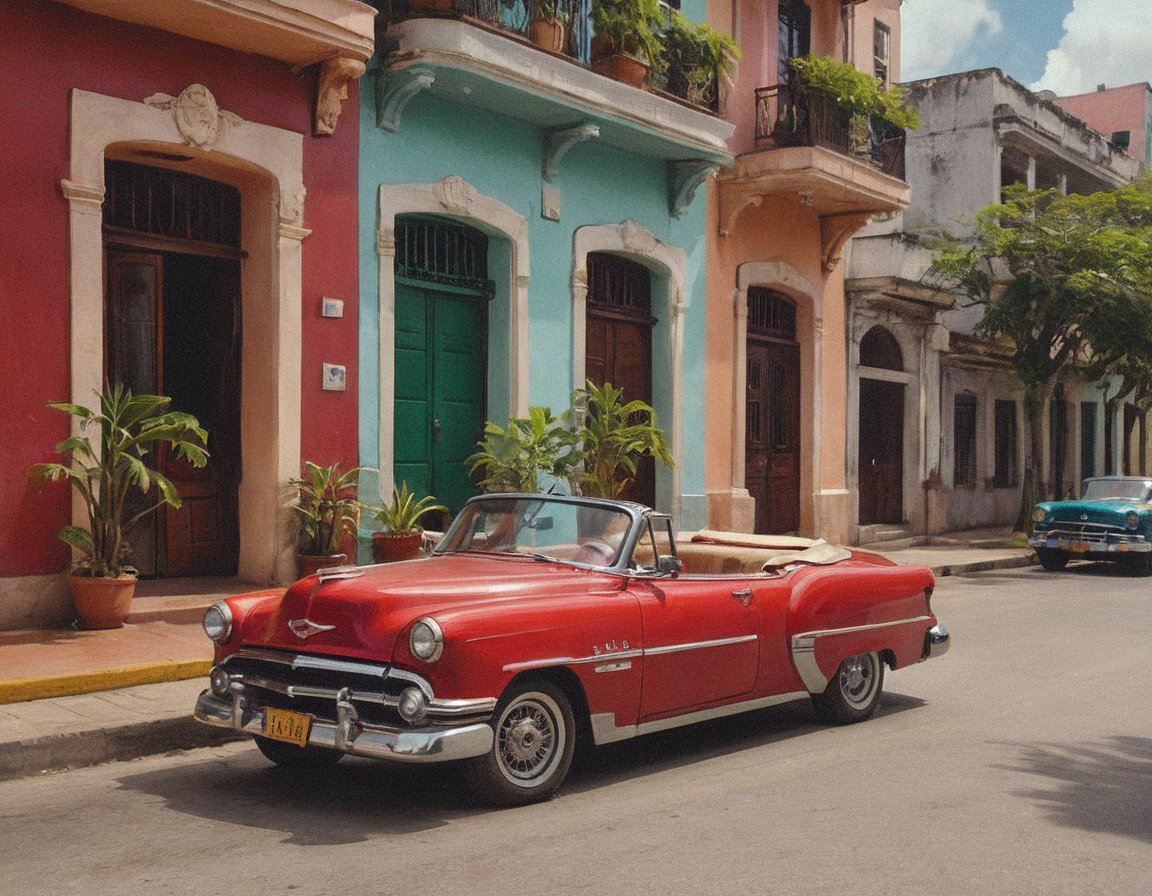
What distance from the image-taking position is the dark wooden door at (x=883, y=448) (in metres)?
21.7

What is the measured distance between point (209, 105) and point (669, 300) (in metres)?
6.84

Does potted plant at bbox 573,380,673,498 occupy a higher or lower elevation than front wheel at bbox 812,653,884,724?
higher

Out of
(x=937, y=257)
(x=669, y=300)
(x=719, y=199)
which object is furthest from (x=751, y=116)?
(x=937, y=257)

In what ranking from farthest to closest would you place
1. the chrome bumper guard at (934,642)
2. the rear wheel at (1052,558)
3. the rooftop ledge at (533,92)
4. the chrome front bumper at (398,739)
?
the rear wheel at (1052,558)
the rooftop ledge at (533,92)
the chrome bumper guard at (934,642)
the chrome front bumper at (398,739)

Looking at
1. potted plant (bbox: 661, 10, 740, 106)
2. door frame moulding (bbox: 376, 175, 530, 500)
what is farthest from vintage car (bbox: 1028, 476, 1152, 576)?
door frame moulding (bbox: 376, 175, 530, 500)

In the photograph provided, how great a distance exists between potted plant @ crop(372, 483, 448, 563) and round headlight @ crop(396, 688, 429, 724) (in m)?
5.86

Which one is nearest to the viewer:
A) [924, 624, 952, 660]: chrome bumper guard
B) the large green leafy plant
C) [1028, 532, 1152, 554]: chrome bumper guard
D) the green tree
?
[924, 624, 952, 660]: chrome bumper guard

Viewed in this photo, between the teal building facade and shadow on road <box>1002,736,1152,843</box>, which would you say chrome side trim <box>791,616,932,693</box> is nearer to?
shadow on road <box>1002,736,1152,843</box>

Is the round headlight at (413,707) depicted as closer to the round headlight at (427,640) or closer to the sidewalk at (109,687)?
the round headlight at (427,640)

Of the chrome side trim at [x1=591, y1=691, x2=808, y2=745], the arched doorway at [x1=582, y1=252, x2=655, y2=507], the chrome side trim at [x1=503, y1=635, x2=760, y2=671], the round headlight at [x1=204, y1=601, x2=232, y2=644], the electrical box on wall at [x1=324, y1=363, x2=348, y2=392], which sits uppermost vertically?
the arched doorway at [x1=582, y1=252, x2=655, y2=507]

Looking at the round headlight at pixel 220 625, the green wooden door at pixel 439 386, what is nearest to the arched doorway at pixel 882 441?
the green wooden door at pixel 439 386

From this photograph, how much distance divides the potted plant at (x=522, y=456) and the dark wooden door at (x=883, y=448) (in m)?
10.7

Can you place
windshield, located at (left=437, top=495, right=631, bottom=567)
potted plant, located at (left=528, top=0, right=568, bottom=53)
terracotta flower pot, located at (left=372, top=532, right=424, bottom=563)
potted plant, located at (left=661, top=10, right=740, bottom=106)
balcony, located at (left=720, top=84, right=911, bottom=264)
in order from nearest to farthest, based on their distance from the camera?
1. windshield, located at (left=437, top=495, right=631, bottom=567)
2. terracotta flower pot, located at (left=372, top=532, right=424, bottom=563)
3. potted plant, located at (left=528, top=0, right=568, bottom=53)
4. potted plant, located at (left=661, top=10, right=740, bottom=106)
5. balcony, located at (left=720, top=84, right=911, bottom=264)

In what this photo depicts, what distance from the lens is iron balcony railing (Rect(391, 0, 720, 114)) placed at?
1157 cm
